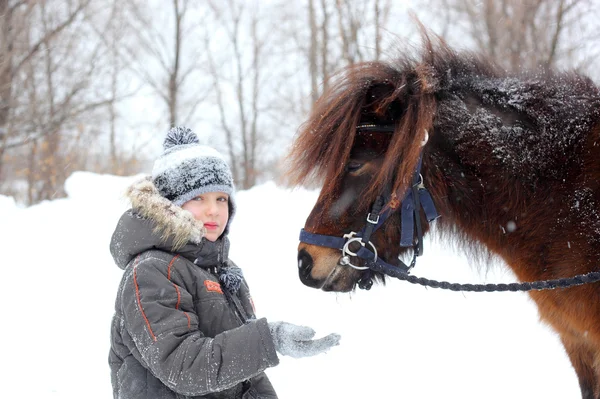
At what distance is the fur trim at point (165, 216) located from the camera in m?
1.99

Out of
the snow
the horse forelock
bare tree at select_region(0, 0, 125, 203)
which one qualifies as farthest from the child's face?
bare tree at select_region(0, 0, 125, 203)

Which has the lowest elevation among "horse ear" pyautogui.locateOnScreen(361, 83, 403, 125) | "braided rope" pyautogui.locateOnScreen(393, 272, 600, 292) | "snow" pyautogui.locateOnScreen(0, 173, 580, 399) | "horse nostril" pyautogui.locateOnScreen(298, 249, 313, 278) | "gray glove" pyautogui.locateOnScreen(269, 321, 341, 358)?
"snow" pyautogui.locateOnScreen(0, 173, 580, 399)

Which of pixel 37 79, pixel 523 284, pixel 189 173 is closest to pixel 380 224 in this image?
pixel 523 284

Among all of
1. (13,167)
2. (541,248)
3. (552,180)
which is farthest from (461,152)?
(13,167)

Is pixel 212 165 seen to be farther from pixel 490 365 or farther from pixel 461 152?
pixel 490 365

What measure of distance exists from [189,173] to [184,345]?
747 millimetres

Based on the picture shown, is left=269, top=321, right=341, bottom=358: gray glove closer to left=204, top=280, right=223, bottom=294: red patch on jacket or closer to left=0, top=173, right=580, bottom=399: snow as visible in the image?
left=204, top=280, right=223, bottom=294: red patch on jacket

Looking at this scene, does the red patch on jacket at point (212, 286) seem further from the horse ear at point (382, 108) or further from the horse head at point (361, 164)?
the horse ear at point (382, 108)

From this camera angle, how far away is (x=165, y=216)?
1.98 metres

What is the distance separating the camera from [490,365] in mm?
4770

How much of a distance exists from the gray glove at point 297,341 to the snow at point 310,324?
125 cm

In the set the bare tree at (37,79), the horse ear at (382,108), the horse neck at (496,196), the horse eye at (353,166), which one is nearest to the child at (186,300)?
the horse eye at (353,166)

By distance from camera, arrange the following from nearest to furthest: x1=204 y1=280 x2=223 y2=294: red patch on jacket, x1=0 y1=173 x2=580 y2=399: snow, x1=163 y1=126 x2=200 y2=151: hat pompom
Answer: x1=204 y1=280 x2=223 y2=294: red patch on jacket, x1=163 y1=126 x2=200 y2=151: hat pompom, x1=0 y1=173 x2=580 y2=399: snow

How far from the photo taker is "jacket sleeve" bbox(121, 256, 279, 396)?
5.84ft
